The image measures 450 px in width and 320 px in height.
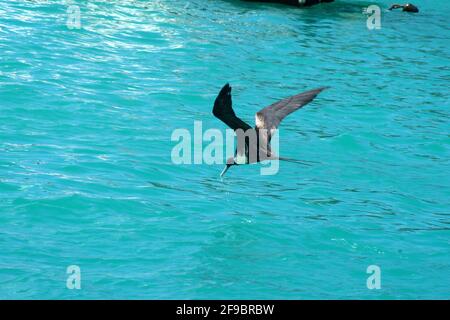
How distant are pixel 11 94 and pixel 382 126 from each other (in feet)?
19.5

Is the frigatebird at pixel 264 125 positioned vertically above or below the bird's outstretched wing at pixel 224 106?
below

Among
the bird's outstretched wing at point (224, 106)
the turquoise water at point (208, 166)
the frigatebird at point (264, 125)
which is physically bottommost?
the turquoise water at point (208, 166)

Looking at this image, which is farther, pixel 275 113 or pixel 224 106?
pixel 275 113

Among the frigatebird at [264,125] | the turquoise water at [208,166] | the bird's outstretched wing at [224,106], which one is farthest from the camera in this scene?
the frigatebird at [264,125]

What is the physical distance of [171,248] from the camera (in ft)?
33.5

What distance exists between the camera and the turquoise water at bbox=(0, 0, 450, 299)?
385 inches

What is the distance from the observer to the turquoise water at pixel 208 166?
9.79m

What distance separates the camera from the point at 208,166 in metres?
12.8

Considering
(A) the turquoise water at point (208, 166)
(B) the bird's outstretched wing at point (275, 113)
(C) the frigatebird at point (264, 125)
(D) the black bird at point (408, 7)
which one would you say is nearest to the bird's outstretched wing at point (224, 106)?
(C) the frigatebird at point (264, 125)

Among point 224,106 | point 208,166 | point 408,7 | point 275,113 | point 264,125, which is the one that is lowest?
point 208,166

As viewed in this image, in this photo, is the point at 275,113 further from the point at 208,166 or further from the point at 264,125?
the point at 208,166

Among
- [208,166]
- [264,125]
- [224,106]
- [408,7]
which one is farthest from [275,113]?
[408,7]

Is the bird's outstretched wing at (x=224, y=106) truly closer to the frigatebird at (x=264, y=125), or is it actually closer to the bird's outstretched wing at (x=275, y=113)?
the frigatebird at (x=264, y=125)

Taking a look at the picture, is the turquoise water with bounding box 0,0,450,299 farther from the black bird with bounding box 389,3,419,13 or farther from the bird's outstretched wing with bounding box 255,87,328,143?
the black bird with bounding box 389,3,419,13
